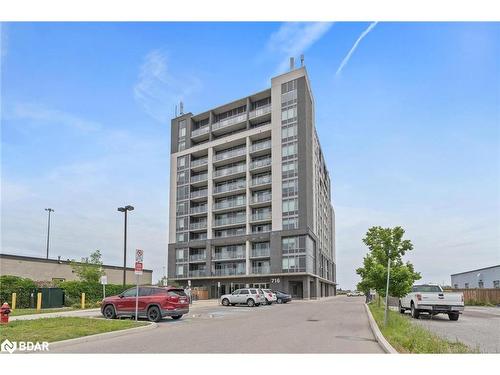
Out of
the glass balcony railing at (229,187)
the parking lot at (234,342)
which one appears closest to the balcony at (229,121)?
the glass balcony railing at (229,187)

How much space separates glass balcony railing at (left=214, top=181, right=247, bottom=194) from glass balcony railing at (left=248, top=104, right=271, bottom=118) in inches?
420

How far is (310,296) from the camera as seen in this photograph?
6531cm

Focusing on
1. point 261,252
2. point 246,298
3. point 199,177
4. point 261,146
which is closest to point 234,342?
point 246,298

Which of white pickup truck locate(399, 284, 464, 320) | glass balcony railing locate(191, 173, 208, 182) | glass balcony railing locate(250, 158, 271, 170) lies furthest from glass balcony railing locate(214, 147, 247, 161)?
white pickup truck locate(399, 284, 464, 320)

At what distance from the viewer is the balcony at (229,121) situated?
7275cm

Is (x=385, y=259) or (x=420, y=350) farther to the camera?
(x=385, y=259)

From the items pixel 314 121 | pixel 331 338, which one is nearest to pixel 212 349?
pixel 331 338

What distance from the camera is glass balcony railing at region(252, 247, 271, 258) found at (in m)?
65.3

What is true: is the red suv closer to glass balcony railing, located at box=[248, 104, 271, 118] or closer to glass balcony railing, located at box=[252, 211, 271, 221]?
glass balcony railing, located at box=[252, 211, 271, 221]

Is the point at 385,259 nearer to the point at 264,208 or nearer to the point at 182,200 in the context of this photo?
the point at 264,208

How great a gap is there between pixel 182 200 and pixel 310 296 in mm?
26548

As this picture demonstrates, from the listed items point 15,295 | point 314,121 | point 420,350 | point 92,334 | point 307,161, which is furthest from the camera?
point 314,121

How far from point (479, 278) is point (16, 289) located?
5642 cm

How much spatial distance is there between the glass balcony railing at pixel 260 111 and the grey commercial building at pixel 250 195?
0.51 feet
